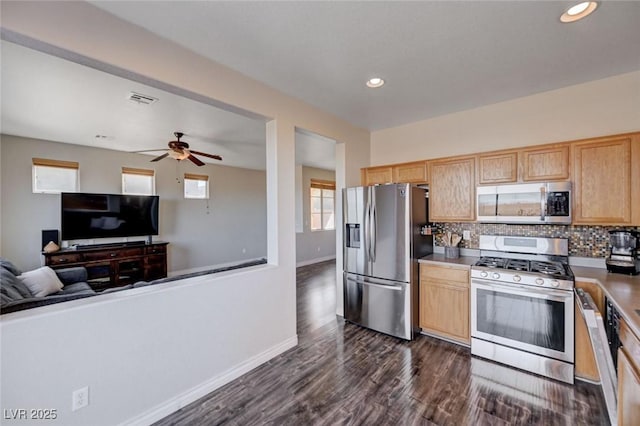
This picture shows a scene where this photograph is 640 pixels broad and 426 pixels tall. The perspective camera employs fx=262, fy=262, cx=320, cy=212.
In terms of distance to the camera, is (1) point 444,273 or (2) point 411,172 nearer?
(1) point 444,273

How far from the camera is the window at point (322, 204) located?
311 inches

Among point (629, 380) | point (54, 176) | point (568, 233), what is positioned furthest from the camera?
point (54, 176)

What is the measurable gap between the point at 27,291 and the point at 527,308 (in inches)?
207

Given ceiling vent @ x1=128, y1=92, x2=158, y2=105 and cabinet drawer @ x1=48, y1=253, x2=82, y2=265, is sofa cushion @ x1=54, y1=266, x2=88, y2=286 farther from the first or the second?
ceiling vent @ x1=128, y1=92, x2=158, y2=105

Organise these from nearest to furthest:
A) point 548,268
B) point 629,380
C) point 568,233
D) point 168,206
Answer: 1. point 629,380
2. point 548,268
3. point 568,233
4. point 168,206

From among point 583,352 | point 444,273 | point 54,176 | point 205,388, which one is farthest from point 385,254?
point 54,176

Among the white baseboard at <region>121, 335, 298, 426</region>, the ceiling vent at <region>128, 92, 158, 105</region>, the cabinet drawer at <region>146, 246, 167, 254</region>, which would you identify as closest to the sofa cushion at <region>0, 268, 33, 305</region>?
the white baseboard at <region>121, 335, 298, 426</region>

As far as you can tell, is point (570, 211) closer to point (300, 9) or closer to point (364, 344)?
point (364, 344)

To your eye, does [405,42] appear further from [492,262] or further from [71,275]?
[71,275]

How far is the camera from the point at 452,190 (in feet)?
10.4

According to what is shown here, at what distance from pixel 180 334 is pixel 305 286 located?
11.1 feet

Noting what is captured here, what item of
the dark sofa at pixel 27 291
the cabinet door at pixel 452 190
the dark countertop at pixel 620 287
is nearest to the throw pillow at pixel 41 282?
the dark sofa at pixel 27 291

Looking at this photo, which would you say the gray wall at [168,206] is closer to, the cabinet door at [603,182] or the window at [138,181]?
the window at [138,181]

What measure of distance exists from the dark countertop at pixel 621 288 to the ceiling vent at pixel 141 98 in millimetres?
4271
